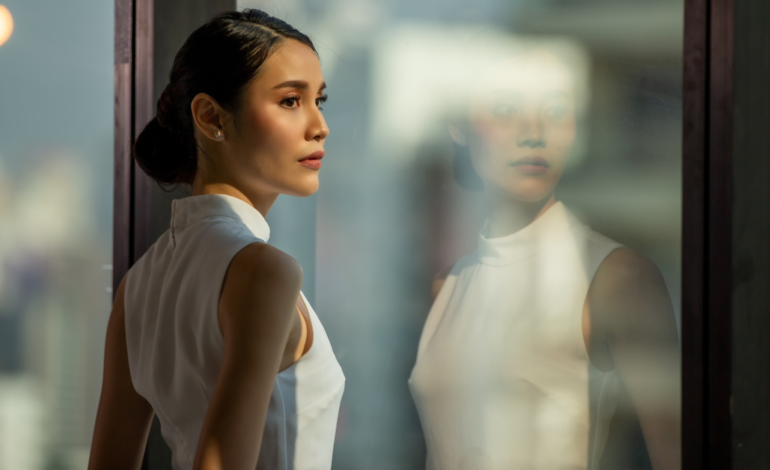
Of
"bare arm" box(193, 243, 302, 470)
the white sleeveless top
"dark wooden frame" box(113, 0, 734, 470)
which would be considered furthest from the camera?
→ "dark wooden frame" box(113, 0, 734, 470)

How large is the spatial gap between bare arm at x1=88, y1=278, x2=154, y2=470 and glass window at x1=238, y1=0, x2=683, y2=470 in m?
0.45

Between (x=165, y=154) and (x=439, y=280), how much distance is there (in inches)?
23.6

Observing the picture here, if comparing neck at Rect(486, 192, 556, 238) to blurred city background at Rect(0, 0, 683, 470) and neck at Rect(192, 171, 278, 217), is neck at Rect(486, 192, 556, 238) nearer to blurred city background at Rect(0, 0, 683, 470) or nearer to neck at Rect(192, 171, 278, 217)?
blurred city background at Rect(0, 0, 683, 470)

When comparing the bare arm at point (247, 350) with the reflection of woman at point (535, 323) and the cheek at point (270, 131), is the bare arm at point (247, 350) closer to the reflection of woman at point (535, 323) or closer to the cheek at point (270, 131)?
the cheek at point (270, 131)

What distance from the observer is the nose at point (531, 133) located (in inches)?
49.6

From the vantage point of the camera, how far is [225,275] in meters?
0.76

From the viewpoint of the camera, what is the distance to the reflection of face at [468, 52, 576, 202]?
125 cm

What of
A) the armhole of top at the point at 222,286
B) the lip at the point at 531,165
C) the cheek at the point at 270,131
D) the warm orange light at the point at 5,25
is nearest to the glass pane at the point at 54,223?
the warm orange light at the point at 5,25

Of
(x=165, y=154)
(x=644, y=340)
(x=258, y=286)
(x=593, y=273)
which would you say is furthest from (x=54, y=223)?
(x=644, y=340)

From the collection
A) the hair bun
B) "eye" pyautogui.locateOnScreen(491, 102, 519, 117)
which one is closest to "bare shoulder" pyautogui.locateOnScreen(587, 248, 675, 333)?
"eye" pyautogui.locateOnScreen(491, 102, 519, 117)

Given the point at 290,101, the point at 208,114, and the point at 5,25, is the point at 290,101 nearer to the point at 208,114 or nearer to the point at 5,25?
the point at 208,114

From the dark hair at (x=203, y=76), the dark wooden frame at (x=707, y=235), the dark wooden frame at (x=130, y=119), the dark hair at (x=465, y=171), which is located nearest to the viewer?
the dark hair at (x=203, y=76)

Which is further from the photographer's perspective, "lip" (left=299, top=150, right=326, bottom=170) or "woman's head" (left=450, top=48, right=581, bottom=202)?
"woman's head" (left=450, top=48, right=581, bottom=202)

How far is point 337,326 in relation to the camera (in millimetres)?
1345
